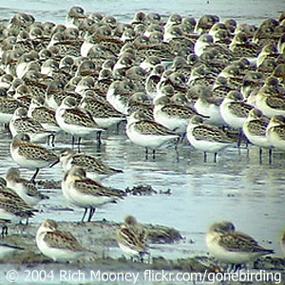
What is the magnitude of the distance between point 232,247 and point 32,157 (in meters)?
3.88

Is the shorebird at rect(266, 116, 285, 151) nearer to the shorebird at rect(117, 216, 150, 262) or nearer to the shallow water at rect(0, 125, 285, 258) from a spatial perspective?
the shallow water at rect(0, 125, 285, 258)

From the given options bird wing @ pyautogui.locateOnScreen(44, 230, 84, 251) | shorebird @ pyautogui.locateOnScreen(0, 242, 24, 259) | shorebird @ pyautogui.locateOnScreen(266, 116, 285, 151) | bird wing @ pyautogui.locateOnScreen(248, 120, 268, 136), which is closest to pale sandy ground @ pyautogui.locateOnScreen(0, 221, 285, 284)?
shorebird @ pyautogui.locateOnScreen(0, 242, 24, 259)

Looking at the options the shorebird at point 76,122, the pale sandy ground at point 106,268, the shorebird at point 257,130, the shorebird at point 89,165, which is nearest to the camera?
the pale sandy ground at point 106,268

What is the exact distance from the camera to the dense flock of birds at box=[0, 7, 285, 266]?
445 inches

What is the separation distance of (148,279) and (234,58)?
1124 centimetres

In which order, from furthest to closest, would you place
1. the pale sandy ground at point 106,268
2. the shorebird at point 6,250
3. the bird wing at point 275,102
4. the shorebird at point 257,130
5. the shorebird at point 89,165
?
the bird wing at point 275,102 < the shorebird at point 257,130 < the shorebird at point 89,165 < the shorebird at point 6,250 < the pale sandy ground at point 106,268

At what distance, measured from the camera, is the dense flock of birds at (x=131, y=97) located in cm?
1130

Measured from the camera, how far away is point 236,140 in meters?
15.5

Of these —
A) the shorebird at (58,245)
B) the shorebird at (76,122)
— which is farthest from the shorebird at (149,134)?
the shorebird at (58,245)

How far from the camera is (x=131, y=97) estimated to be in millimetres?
17203

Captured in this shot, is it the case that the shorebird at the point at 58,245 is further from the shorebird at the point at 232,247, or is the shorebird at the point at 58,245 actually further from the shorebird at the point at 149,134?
the shorebird at the point at 149,134

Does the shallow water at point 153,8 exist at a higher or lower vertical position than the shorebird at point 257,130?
lower

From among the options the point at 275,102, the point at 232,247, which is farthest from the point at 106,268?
the point at 275,102

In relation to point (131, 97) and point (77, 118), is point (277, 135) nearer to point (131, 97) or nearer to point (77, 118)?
point (77, 118)
